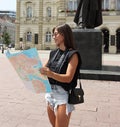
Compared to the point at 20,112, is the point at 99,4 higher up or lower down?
higher up

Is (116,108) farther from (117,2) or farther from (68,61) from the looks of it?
(117,2)

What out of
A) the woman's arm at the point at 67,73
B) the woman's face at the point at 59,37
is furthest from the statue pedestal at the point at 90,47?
the woman's arm at the point at 67,73

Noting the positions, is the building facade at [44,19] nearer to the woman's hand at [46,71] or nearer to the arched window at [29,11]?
the arched window at [29,11]

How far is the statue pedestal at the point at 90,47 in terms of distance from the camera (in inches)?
458

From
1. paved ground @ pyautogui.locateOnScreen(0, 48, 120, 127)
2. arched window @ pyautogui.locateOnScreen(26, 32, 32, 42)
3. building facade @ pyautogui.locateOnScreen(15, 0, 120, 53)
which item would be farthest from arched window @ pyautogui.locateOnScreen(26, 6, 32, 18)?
paved ground @ pyautogui.locateOnScreen(0, 48, 120, 127)

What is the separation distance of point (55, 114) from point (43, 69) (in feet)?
1.72

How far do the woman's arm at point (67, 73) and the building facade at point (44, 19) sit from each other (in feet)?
141

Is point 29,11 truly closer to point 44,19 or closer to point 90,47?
point 44,19

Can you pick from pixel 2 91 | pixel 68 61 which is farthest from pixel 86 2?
pixel 68 61

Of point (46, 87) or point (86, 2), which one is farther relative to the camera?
point (86, 2)

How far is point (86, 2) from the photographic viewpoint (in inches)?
486

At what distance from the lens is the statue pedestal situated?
1163cm

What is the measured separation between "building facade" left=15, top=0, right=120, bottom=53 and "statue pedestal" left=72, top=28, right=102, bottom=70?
34255 millimetres

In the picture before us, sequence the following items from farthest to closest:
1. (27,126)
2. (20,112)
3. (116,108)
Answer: (116,108) < (20,112) < (27,126)
